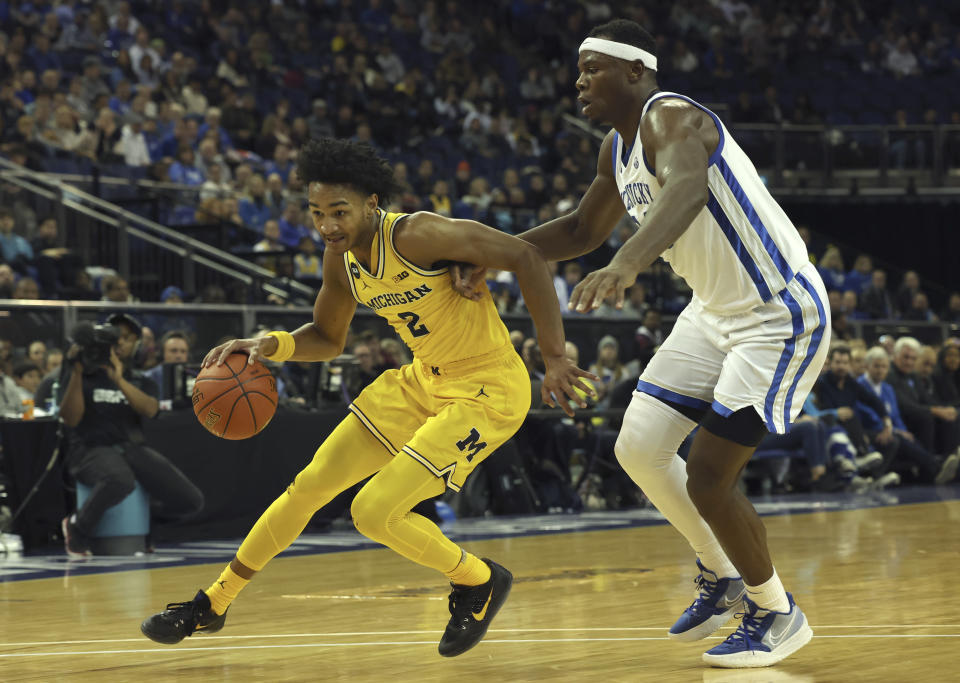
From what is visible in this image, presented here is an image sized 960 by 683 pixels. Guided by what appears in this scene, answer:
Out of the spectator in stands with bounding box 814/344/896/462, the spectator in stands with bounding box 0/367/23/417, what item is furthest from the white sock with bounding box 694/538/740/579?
the spectator in stands with bounding box 814/344/896/462

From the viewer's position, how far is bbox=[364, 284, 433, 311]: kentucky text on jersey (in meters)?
4.57

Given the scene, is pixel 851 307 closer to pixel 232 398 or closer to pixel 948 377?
pixel 948 377

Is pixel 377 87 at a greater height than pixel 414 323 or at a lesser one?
lesser

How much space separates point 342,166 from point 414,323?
0.57 m

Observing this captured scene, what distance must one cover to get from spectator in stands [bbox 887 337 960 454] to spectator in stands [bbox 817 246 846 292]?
3.67 m

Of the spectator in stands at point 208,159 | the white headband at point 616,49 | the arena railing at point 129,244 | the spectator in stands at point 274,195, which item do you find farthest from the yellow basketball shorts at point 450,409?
the spectator in stands at point 208,159

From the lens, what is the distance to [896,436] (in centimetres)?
1350

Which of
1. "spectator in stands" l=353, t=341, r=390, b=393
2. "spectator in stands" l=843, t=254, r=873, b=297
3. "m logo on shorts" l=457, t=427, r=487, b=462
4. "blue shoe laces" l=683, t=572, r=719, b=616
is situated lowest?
"spectator in stands" l=843, t=254, r=873, b=297

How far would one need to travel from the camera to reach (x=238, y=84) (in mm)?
16688

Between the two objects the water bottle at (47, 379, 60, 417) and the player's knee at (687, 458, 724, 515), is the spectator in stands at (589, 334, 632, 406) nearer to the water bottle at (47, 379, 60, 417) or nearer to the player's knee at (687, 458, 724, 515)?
the water bottle at (47, 379, 60, 417)

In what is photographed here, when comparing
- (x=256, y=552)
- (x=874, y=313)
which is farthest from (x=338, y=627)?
(x=874, y=313)

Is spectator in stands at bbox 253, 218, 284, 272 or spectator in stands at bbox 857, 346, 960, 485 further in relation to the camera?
spectator in stands at bbox 253, 218, 284, 272

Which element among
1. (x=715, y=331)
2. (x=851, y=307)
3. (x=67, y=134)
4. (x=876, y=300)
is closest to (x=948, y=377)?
(x=851, y=307)

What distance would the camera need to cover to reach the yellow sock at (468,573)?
15.1 ft
